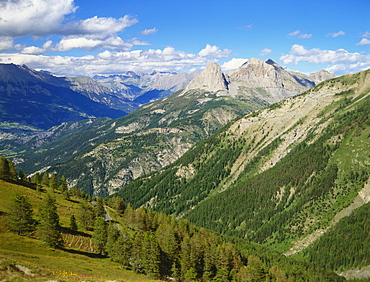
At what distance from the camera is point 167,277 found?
88938mm

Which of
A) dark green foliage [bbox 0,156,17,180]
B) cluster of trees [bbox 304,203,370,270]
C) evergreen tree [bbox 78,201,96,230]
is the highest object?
dark green foliage [bbox 0,156,17,180]

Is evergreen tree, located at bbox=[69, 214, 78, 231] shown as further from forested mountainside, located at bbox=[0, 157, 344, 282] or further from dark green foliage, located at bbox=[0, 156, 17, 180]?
dark green foliage, located at bbox=[0, 156, 17, 180]

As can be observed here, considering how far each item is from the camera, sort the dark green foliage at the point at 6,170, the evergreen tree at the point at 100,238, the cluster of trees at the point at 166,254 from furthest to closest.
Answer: the dark green foliage at the point at 6,170
the evergreen tree at the point at 100,238
the cluster of trees at the point at 166,254

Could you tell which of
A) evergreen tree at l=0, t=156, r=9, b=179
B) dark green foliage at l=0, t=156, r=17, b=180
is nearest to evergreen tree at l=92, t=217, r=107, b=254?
dark green foliage at l=0, t=156, r=17, b=180

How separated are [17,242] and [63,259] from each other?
1293cm

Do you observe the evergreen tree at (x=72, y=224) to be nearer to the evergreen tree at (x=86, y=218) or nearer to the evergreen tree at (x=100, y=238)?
the evergreen tree at (x=86, y=218)

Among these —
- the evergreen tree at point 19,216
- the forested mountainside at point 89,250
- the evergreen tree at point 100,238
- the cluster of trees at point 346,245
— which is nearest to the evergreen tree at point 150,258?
the forested mountainside at point 89,250

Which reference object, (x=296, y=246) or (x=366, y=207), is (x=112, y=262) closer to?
(x=296, y=246)

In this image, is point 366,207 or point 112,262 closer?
point 112,262

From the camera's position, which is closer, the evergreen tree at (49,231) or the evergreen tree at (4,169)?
the evergreen tree at (49,231)

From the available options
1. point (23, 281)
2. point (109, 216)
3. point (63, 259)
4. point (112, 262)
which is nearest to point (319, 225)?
point (109, 216)

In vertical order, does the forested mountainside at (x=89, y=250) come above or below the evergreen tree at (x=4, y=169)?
below

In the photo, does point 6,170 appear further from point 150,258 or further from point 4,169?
point 150,258

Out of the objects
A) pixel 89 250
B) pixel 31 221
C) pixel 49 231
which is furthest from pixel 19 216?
pixel 89 250
